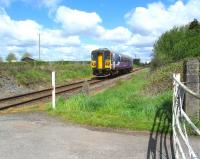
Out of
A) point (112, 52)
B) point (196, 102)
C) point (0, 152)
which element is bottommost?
point (0, 152)

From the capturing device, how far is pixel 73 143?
27.5ft

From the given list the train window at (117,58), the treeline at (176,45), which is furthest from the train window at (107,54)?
the treeline at (176,45)

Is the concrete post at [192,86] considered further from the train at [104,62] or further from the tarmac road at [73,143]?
the train at [104,62]

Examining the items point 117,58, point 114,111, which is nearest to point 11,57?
point 117,58

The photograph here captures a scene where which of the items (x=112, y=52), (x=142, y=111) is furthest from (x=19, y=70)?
(x=142, y=111)

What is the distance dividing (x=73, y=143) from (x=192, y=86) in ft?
9.33

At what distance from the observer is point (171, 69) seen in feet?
59.9

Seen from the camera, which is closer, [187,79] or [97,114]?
[187,79]

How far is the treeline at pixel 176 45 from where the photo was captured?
23.5 metres

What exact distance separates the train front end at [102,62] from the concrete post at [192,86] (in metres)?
31.9

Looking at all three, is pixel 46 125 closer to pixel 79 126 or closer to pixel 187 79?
pixel 79 126

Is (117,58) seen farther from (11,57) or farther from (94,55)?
(11,57)

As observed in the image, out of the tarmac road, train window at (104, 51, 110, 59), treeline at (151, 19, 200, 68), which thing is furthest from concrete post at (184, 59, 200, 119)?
train window at (104, 51, 110, 59)

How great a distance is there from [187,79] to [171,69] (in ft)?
29.1
